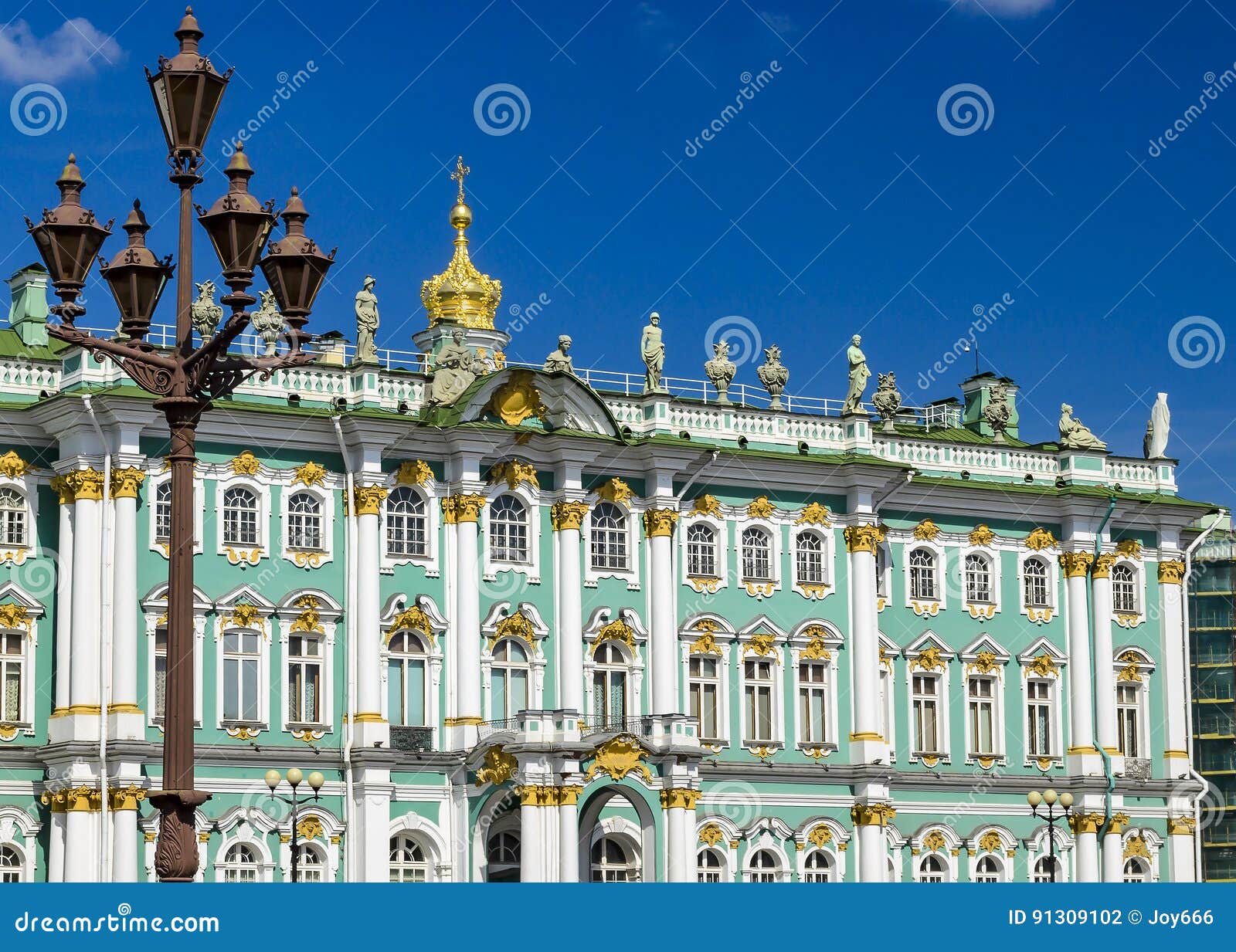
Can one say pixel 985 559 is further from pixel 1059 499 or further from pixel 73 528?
pixel 73 528

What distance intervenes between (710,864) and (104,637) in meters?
15.0

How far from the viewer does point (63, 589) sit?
166 feet

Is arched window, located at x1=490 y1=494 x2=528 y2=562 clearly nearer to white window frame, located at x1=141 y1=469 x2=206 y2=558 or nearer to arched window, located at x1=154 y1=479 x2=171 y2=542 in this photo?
white window frame, located at x1=141 y1=469 x2=206 y2=558

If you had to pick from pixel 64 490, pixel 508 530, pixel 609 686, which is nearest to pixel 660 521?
pixel 508 530

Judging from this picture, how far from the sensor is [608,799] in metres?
54.2

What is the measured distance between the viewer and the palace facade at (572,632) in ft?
165

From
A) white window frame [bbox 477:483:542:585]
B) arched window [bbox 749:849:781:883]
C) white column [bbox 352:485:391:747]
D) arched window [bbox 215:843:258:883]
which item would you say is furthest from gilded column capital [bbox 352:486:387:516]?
arched window [bbox 749:849:781:883]

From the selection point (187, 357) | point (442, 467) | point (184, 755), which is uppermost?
point (442, 467)

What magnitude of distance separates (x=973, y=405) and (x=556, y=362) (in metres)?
17.5

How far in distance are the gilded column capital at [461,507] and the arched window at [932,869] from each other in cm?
1417

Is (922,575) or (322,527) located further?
(922,575)

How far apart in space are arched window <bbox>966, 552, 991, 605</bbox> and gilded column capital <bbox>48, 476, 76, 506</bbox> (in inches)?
888

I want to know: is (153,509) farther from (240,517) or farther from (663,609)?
(663,609)

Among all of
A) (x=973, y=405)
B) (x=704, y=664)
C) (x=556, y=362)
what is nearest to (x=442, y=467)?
(x=556, y=362)
